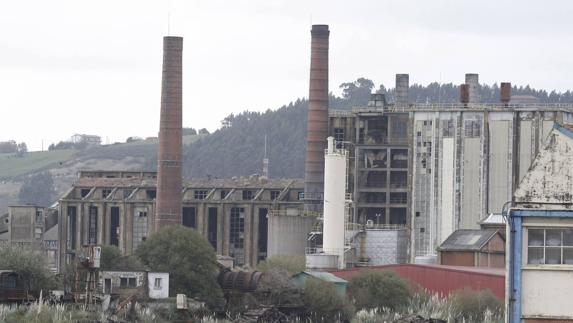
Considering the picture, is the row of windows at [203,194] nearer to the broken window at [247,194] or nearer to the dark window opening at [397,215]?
the broken window at [247,194]

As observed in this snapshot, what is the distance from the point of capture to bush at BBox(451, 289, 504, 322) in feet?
180

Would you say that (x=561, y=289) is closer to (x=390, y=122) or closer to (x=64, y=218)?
(x=390, y=122)

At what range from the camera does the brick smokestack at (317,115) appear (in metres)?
92.1

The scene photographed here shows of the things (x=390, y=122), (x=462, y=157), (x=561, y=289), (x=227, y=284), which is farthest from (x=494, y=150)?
(x=561, y=289)

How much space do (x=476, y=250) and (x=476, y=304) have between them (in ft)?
56.0

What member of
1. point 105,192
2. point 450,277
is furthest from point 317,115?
point 450,277

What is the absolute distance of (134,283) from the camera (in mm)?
66062

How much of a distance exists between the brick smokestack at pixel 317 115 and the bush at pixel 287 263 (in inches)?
296

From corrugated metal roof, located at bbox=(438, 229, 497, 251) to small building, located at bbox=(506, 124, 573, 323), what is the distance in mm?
61727

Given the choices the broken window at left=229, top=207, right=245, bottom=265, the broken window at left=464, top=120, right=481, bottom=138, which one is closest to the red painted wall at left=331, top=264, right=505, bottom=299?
the broken window at left=464, top=120, right=481, bottom=138

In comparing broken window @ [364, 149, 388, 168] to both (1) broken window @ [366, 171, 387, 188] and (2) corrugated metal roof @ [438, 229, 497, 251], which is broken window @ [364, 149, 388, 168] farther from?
(2) corrugated metal roof @ [438, 229, 497, 251]

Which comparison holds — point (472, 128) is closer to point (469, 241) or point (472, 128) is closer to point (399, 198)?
point (399, 198)

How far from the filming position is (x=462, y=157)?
291 ft

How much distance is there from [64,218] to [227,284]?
131 ft
